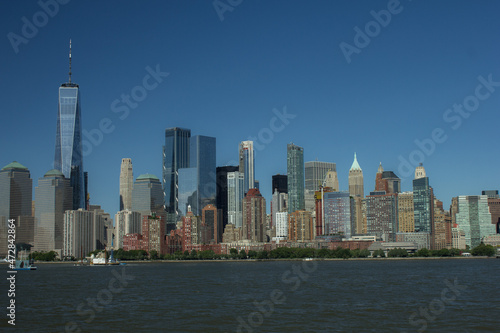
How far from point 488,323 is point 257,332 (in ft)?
53.9

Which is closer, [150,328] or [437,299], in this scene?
[150,328]

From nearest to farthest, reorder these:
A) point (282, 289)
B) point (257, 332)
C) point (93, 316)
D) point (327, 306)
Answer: point (257, 332) < point (93, 316) < point (327, 306) < point (282, 289)

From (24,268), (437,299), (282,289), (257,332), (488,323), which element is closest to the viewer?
(257,332)

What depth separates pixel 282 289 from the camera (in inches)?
2889

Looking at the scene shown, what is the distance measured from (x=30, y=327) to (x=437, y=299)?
3625cm

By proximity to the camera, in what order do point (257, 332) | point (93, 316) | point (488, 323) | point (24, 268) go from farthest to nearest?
point (24, 268) < point (93, 316) < point (488, 323) < point (257, 332)

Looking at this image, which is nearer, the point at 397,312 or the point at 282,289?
the point at 397,312

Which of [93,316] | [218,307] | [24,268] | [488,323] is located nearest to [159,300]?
[218,307]

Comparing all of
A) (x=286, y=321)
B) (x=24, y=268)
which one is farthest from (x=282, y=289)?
(x=24, y=268)

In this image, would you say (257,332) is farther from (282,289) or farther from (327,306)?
(282,289)

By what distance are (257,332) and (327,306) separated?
564 inches

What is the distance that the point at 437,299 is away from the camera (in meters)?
60.0

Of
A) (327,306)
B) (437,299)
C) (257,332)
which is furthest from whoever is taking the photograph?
(437,299)

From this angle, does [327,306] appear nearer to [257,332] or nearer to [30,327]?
[257,332]
